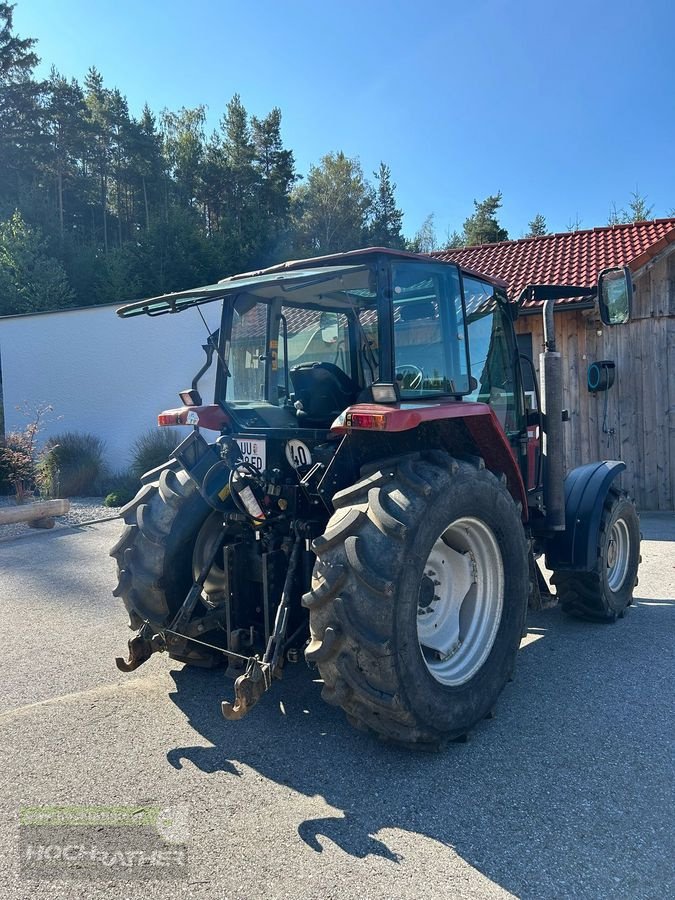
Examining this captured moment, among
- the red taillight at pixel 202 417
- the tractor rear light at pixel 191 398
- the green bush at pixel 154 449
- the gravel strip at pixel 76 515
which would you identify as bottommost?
the gravel strip at pixel 76 515

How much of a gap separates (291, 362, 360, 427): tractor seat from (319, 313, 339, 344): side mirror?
277 millimetres

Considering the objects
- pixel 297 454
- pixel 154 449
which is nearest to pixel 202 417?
pixel 297 454

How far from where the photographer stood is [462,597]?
369 cm

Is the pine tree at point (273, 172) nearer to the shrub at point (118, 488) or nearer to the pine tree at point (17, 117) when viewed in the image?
the pine tree at point (17, 117)

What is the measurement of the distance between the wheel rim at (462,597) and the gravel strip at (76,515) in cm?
623

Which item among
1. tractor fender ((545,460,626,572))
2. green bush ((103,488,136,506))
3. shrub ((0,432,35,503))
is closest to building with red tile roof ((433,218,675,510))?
tractor fender ((545,460,626,572))

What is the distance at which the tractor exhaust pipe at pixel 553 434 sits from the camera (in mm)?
4699

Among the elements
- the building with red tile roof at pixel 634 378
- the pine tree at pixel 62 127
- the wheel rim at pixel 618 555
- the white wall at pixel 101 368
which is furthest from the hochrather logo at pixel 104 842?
the pine tree at pixel 62 127

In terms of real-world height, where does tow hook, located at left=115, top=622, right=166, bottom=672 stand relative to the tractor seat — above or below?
below

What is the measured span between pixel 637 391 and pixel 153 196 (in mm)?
37747

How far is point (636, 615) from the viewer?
5.39 metres

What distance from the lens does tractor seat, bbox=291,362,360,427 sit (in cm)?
379

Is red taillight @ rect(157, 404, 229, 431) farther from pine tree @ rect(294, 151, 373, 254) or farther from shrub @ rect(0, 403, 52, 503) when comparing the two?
pine tree @ rect(294, 151, 373, 254)

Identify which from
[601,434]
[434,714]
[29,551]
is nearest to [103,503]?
[29,551]
